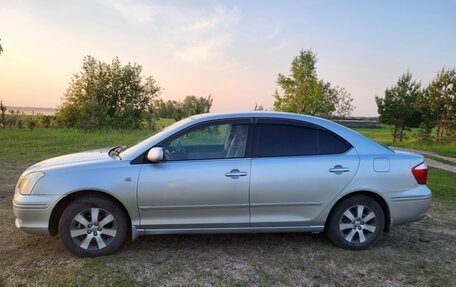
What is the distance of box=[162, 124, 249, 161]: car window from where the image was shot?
3957mm

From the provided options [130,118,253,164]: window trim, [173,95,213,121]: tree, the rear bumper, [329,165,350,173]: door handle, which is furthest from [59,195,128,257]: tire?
[173,95,213,121]: tree

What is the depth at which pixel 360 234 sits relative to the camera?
4.10m

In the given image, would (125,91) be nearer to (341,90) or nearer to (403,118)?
(403,118)

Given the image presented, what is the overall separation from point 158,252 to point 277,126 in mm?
2070

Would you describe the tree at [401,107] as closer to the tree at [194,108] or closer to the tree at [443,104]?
the tree at [443,104]

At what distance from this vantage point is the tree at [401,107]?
103 feet

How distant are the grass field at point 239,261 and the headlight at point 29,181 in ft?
2.50

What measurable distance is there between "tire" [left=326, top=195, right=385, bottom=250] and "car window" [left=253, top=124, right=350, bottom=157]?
67 cm

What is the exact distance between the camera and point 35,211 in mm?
3672

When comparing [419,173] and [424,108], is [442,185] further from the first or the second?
[424,108]

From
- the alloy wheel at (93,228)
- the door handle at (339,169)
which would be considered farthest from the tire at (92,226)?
the door handle at (339,169)

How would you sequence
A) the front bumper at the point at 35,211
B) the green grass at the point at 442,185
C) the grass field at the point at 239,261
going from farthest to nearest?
the green grass at the point at 442,185, the front bumper at the point at 35,211, the grass field at the point at 239,261

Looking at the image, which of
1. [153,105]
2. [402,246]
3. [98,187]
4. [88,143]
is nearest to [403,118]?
[153,105]

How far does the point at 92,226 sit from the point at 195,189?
122 centimetres
